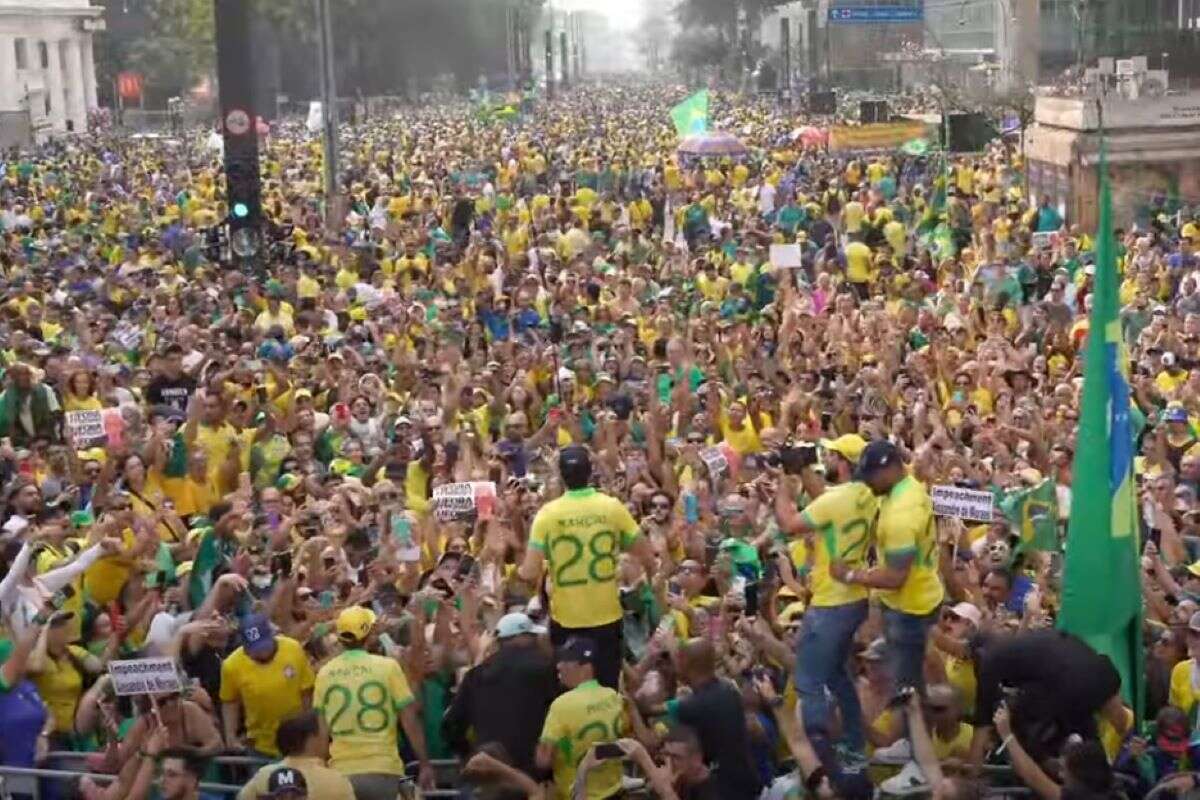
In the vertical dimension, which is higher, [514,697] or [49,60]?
[49,60]

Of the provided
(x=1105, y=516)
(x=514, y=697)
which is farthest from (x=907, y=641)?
(x=514, y=697)

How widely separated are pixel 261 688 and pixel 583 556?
132 cm

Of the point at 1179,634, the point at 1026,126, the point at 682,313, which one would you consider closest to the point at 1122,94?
the point at 1026,126

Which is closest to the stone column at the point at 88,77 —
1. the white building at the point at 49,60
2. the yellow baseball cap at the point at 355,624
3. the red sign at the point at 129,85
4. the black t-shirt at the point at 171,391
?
the white building at the point at 49,60

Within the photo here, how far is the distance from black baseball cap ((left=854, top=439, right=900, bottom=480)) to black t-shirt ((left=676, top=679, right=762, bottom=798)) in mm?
1142

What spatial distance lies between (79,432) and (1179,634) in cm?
693

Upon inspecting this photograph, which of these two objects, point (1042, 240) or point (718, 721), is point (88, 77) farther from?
point (718, 721)

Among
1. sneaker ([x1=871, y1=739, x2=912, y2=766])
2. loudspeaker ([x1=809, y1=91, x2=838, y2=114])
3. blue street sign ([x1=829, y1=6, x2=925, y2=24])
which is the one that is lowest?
sneaker ([x1=871, y1=739, x2=912, y2=766])

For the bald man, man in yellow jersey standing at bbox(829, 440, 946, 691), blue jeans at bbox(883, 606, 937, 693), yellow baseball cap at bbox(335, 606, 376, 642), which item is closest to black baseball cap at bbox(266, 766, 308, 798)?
yellow baseball cap at bbox(335, 606, 376, 642)

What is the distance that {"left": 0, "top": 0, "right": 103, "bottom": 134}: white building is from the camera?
87.1m

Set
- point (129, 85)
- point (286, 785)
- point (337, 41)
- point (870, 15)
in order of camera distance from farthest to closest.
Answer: point (337, 41)
point (129, 85)
point (870, 15)
point (286, 785)

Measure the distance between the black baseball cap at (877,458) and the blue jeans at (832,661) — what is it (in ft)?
1.65

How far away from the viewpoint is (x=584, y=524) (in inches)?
323

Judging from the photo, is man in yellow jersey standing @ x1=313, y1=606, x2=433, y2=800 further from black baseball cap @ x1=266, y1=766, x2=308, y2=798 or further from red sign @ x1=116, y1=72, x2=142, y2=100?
red sign @ x1=116, y1=72, x2=142, y2=100
